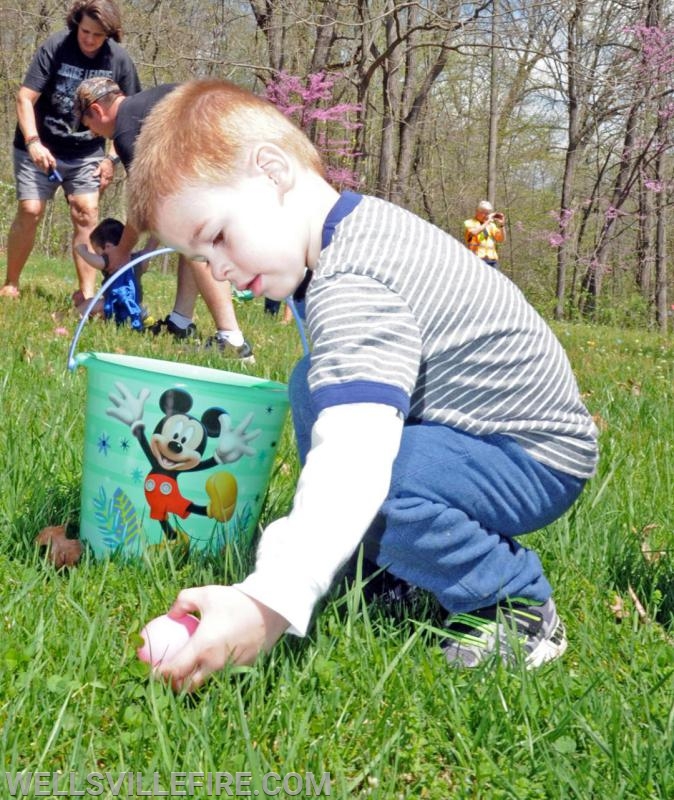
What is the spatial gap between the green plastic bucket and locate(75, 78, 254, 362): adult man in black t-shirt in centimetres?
229

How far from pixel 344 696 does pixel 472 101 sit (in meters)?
20.2

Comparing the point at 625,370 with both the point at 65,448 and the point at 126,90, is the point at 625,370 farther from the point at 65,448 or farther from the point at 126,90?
the point at 65,448

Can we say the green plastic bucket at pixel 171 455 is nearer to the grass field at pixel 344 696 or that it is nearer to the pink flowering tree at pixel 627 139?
the grass field at pixel 344 696

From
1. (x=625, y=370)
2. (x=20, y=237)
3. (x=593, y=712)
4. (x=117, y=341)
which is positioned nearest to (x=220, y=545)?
(x=593, y=712)

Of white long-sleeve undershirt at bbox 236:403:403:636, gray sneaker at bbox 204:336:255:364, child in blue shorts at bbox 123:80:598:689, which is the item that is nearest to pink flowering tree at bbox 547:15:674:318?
gray sneaker at bbox 204:336:255:364

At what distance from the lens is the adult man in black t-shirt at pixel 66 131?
5359 mm

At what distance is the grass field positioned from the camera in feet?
4.07

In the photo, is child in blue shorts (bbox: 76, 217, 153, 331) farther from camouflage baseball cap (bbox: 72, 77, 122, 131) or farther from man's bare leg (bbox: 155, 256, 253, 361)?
camouflage baseball cap (bbox: 72, 77, 122, 131)

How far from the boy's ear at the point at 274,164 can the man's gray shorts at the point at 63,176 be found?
4.65m

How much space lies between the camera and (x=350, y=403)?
1354 mm

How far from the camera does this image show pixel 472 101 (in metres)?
20.1

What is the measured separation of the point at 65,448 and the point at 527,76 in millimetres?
18454

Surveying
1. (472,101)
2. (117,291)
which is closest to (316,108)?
(472,101)

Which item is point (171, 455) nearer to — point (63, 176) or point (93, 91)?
point (93, 91)
